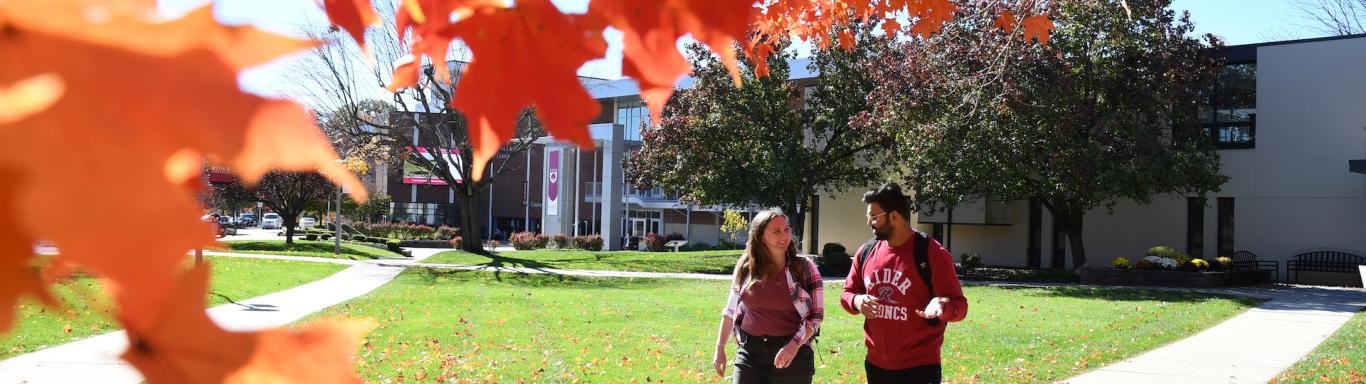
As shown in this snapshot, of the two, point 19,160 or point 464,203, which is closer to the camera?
point 19,160

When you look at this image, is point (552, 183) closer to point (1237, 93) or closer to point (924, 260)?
point (1237, 93)

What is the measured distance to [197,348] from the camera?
2.34 feet

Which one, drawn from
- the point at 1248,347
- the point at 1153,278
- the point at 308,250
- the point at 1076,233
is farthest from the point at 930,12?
the point at 308,250

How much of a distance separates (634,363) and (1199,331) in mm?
8632

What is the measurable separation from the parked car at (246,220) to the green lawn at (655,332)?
67.4m

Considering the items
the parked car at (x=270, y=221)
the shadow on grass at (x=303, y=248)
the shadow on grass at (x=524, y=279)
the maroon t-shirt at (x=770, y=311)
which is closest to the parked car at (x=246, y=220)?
the parked car at (x=270, y=221)

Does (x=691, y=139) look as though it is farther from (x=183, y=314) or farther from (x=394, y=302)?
(x=183, y=314)

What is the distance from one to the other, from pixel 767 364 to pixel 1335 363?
8.13m

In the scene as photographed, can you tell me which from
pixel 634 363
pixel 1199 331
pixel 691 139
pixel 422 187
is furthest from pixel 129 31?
pixel 422 187

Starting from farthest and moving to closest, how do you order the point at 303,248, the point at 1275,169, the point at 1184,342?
the point at 303,248 < the point at 1275,169 < the point at 1184,342

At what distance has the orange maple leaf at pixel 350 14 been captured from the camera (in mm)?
1316

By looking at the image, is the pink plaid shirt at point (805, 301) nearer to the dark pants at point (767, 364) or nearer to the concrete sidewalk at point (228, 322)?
the dark pants at point (767, 364)

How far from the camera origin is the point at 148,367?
2.33ft

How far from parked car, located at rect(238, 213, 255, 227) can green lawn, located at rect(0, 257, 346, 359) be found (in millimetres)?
60313
